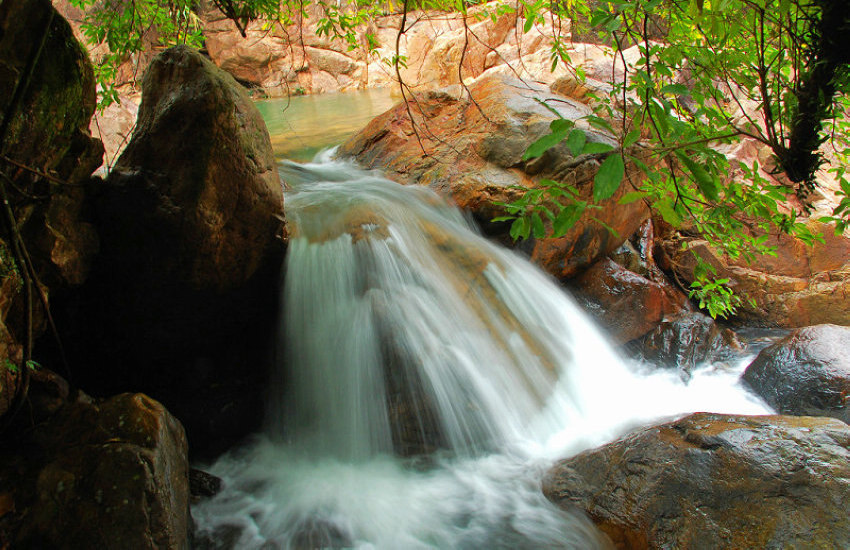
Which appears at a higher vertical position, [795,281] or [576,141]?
[576,141]

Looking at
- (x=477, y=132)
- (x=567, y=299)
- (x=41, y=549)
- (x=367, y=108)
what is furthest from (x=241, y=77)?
(x=41, y=549)

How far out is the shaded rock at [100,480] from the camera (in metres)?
1.97

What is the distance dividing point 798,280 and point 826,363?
2230 mm

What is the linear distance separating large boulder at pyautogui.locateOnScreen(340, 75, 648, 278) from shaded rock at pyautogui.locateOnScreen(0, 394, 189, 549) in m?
3.44

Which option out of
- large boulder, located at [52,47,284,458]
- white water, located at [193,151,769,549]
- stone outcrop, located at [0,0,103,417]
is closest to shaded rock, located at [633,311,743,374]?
white water, located at [193,151,769,549]

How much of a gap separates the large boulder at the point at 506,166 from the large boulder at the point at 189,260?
197cm

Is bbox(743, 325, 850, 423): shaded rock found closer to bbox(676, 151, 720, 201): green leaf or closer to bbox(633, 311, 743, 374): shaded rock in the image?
bbox(633, 311, 743, 374): shaded rock

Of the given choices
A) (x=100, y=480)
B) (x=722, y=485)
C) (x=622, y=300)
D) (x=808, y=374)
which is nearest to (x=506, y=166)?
(x=622, y=300)

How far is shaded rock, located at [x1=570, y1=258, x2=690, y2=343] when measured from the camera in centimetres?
521

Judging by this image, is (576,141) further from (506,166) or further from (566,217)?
(506,166)

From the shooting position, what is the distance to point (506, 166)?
516cm

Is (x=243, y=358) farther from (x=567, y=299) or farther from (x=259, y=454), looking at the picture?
(x=567, y=299)

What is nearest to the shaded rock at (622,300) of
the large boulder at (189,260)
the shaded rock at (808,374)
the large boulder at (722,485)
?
the shaded rock at (808,374)

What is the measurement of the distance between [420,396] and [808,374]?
344 centimetres
